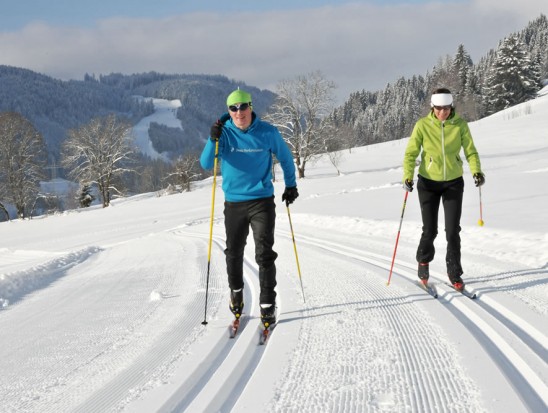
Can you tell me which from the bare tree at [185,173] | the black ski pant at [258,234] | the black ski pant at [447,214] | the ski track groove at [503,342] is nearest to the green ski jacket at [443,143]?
the black ski pant at [447,214]

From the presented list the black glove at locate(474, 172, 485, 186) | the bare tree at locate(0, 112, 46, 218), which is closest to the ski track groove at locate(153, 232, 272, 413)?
the black glove at locate(474, 172, 485, 186)

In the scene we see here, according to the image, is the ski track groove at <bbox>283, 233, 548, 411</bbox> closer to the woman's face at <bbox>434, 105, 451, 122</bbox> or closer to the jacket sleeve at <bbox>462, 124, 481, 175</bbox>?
the jacket sleeve at <bbox>462, 124, 481, 175</bbox>

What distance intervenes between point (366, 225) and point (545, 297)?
260 inches

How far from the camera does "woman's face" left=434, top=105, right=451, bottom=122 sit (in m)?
4.68

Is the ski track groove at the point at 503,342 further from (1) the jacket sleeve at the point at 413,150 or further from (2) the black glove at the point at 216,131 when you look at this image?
(2) the black glove at the point at 216,131

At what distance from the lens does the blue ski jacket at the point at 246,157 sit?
152 inches

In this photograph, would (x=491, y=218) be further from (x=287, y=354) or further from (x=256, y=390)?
(x=256, y=390)

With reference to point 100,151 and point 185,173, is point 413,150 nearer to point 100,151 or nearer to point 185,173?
point 100,151

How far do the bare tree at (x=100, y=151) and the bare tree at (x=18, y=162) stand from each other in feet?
10.9

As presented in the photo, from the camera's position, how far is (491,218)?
29.6 feet

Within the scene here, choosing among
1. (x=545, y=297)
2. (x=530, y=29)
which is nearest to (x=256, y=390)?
(x=545, y=297)

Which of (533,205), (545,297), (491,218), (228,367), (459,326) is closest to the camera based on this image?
(228,367)

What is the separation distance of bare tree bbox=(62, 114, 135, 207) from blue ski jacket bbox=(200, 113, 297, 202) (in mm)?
38711

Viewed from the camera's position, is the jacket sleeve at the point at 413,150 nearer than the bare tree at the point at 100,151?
Yes
